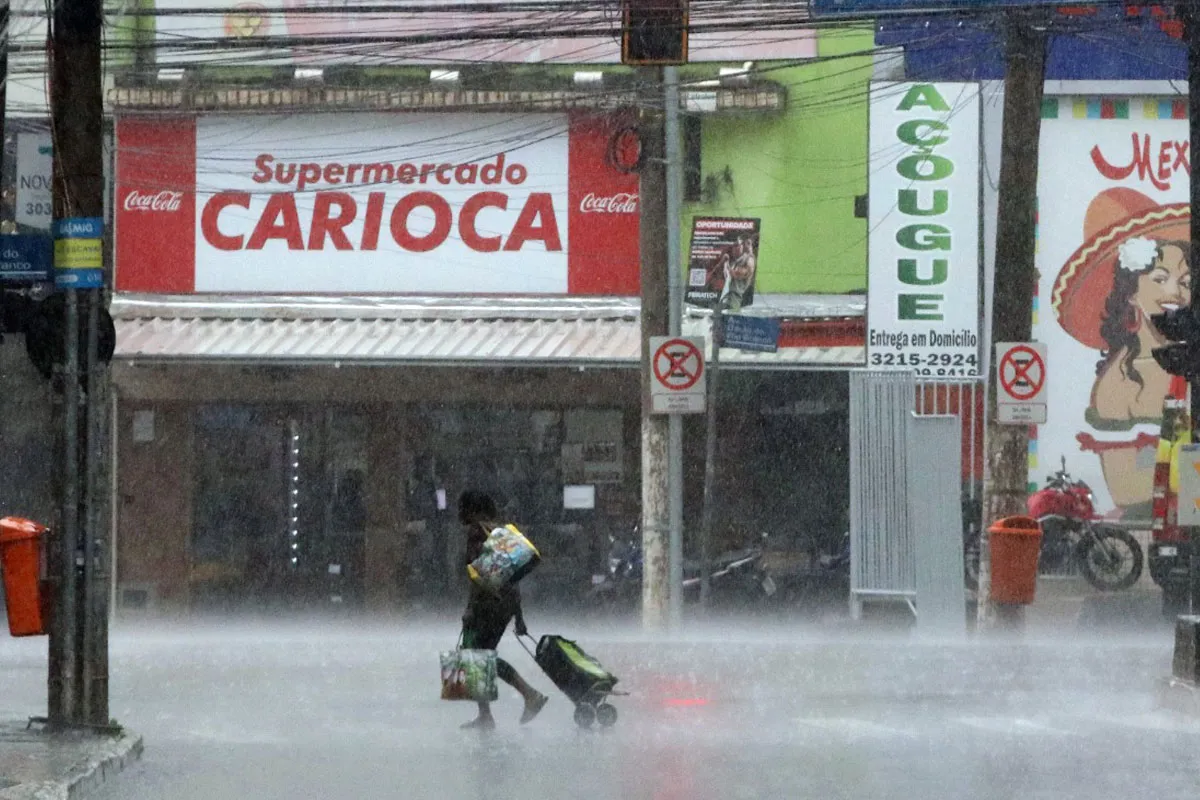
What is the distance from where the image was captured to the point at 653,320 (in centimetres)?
1962

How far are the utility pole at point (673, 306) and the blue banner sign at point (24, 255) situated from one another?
28.9ft

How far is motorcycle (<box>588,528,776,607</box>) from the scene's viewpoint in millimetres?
23172

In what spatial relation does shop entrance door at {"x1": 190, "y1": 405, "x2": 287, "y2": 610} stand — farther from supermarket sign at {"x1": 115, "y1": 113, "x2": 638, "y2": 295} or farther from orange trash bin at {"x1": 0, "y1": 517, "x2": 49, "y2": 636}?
orange trash bin at {"x1": 0, "y1": 517, "x2": 49, "y2": 636}

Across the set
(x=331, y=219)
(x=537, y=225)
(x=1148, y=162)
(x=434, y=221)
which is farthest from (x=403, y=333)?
(x=1148, y=162)

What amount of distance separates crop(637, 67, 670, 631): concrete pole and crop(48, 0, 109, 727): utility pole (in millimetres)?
8363

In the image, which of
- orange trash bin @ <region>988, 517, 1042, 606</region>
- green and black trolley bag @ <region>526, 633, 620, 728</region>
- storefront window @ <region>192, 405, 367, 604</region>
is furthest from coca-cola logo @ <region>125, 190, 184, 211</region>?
green and black trolley bag @ <region>526, 633, 620, 728</region>

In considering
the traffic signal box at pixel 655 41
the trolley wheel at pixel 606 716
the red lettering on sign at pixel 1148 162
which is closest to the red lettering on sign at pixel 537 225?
the red lettering on sign at pixel 1148 162

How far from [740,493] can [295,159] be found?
6.79 meters

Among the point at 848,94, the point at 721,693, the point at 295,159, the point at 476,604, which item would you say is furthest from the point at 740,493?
the point at 476,604

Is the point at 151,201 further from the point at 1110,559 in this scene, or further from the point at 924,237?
the point at 1110,559

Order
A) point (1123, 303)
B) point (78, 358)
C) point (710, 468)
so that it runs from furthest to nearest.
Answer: point (1123, 303) < point (710, 468) < point (78, 358)

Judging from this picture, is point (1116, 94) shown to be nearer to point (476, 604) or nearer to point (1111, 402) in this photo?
point (1111, 402)

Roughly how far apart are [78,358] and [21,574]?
1260mm

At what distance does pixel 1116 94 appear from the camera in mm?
24938
